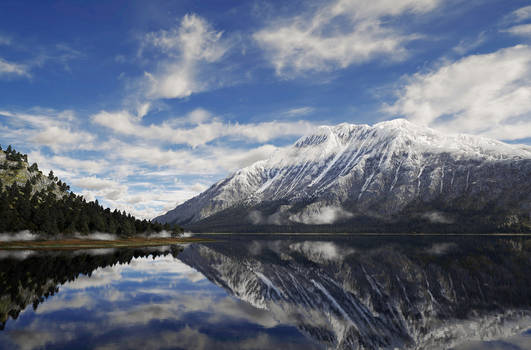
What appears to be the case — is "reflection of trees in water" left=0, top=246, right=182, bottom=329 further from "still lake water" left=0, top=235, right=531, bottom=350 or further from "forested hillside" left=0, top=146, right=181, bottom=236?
"forested hillside" left=0, top=146, right=181, bottom=236

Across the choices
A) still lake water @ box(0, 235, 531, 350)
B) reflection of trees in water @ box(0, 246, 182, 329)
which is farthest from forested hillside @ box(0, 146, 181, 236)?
still lake water @ box(0, 235, 531, 350)

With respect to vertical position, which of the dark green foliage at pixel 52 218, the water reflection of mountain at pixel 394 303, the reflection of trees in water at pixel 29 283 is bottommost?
the water reflection of mountain at pixel 394 303

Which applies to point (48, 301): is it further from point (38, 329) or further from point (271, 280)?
point (271, 280)

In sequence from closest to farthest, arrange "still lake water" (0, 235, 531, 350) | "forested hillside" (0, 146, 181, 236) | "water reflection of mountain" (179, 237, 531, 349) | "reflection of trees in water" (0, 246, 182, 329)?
"still lake water" (0, 235, 531, 350)
"water reflection of mountain" (179, 237, 531, 349)
"reflection of trees in water" (0, 246, 182, 329)
"forested hillside" (0, 146, 181, 236)

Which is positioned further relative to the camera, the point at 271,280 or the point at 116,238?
the point at 116,238

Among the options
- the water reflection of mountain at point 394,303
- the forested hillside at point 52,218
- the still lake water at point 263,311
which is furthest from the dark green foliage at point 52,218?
the water reflection of mountain at point 394,303

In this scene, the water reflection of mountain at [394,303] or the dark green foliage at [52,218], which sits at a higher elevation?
the dark green foliage at [52,218]

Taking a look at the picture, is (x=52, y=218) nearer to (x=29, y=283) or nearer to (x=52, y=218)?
(x=52, y=218)

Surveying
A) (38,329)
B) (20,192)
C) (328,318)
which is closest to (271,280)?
(328,318)

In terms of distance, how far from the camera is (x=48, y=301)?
118ft

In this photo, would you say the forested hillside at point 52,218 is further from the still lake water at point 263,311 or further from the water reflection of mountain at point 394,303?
the water reflection of mountain at point 394,303

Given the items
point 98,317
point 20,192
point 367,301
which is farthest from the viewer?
point 20,192

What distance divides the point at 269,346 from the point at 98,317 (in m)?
17.2

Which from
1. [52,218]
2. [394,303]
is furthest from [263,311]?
[52,218]
